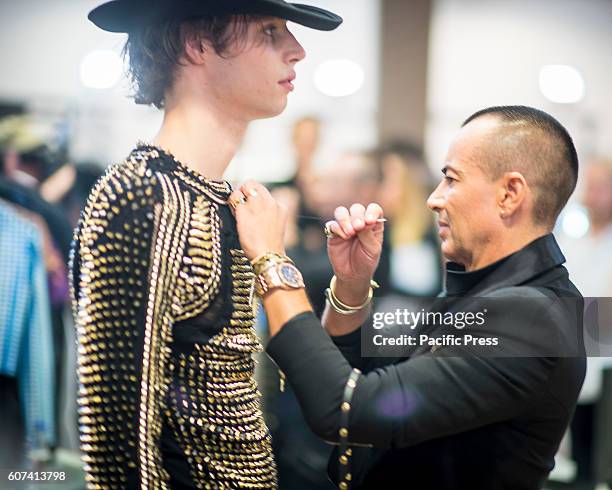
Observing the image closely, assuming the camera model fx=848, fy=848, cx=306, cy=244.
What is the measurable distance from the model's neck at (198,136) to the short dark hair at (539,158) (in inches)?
19.6

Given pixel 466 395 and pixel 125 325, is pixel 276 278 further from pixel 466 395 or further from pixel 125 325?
pixel 466 395

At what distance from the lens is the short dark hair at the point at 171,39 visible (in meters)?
1.55

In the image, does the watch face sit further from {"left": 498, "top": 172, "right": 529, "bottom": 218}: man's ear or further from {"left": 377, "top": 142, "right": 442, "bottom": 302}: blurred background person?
{"left": 377, "top": 142, "right": 442, "bottom": 302}: blurred background person

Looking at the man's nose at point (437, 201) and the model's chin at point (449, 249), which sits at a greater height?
the man's nose at point (437, 201)

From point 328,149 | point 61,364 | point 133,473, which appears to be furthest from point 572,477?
point 133,473

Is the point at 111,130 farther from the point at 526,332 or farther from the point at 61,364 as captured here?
the point at 526,332

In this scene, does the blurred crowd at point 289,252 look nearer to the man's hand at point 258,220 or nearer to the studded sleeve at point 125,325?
the man's hand at point 258,220

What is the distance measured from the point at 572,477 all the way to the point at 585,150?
133 centimetres

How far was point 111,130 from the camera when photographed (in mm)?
2721

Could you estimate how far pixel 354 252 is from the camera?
167 cm

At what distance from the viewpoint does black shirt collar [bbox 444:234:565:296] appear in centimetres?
155

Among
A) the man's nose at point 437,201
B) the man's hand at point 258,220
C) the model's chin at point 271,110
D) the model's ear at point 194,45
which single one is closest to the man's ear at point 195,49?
the model's ear at point 194,45

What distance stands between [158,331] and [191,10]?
0.59 metres

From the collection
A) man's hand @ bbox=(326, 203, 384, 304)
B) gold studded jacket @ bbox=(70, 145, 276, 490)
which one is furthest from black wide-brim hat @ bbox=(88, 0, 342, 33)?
man's hand @ bbox=(326, 203, 384, 304)
